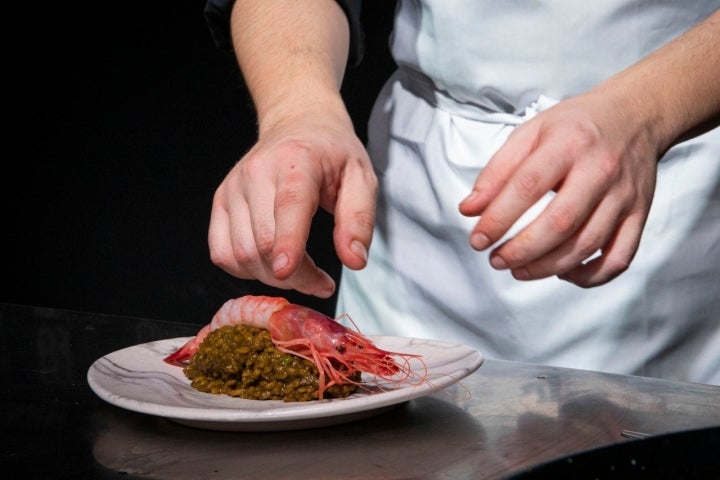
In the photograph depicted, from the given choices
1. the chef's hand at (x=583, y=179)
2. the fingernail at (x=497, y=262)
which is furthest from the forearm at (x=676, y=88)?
the fingernail at (x=497, y=262)

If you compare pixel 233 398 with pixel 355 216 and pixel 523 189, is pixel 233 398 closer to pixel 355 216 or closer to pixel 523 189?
pixel 355 216

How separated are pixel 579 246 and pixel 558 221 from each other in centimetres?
6

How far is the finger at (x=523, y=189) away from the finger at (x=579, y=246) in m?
0.06

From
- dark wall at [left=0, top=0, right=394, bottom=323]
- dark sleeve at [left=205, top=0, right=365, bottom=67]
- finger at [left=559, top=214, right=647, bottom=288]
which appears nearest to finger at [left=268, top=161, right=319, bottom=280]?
finger at [left=559, top=214, right=647, bottom=288]

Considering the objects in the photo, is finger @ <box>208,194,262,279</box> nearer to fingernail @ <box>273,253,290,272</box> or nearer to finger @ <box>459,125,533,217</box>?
fingernail @ <box>273,253,290,272</box>

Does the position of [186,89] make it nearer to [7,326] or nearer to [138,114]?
[138,114]

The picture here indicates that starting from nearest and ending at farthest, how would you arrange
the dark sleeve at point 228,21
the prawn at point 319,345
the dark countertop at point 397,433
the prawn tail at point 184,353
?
the dark countertop at point 397,433
the prawn at point 319,345
the prawn tail at point 184,353
the dark sleeve at point 228,21

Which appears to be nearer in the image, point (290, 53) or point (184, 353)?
→ point (184, 353)

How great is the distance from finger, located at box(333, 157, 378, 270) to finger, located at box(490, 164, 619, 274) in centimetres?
15

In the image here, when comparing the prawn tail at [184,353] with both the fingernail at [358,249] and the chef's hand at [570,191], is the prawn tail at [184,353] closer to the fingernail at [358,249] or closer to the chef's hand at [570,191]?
the fingernail at [358,249]

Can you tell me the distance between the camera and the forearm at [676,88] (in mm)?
1107

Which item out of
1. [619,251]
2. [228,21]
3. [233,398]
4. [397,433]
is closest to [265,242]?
[233,398]

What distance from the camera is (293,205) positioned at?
41.3 inches

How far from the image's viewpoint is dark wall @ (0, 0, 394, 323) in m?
3.26
